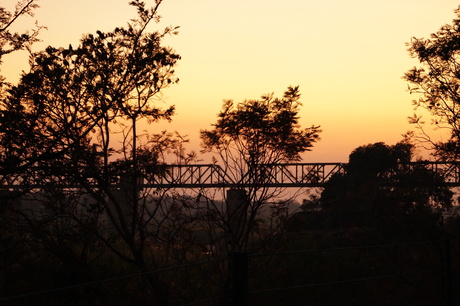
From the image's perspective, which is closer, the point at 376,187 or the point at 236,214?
the point at 236,214

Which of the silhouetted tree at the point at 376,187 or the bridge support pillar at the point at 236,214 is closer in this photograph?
the bridge support pillar at the point at 236,214

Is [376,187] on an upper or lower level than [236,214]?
upper

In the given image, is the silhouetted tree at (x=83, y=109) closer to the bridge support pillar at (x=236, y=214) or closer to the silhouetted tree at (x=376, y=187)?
the bridge support pillar at (x=236, y=214)

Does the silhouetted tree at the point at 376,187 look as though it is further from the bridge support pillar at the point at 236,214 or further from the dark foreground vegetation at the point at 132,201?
the bridge support pillar at the point at 236,214

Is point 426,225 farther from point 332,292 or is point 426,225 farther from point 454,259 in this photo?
point 332,292

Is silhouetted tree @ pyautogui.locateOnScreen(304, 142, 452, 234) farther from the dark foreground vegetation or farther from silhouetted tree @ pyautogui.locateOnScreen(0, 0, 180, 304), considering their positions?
silhouetted tree @ pyautogui.locateOnScreen(0, 0, 180, 304)

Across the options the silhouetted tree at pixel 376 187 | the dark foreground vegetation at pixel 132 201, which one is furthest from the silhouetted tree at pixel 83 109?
the silhouetted tree at pixel 376 187

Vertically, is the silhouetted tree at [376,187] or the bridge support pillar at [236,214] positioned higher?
the silhouetted tree at [376,187]

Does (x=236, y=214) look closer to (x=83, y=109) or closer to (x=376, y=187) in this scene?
(x=83, y=109)

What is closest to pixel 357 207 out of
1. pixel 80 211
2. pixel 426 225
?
pixel 426 225

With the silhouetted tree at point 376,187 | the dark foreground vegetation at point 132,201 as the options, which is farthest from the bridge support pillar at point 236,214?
the silhouetted tree at point 376,187

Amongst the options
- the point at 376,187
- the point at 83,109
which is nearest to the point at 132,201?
the point at 83,109

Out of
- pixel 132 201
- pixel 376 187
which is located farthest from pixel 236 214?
pixel 376 187

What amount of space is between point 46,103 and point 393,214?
15.2 m
